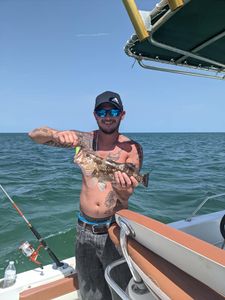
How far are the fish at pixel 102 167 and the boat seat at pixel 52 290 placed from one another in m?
1.28

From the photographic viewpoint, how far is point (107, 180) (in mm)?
3232

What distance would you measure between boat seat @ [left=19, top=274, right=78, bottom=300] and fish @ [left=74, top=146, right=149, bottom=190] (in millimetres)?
1281

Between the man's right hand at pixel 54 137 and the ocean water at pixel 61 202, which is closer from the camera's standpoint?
the man's right hand at pixel 54 137

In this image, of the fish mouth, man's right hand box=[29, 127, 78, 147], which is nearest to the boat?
the fish mouth

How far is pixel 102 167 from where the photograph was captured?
10.4 feet

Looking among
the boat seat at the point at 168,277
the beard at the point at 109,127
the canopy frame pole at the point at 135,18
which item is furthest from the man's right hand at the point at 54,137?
the boat seat at the point at 168,277

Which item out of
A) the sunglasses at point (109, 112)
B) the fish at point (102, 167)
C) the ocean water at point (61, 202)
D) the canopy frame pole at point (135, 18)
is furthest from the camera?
the ocean water at point (61, 202)

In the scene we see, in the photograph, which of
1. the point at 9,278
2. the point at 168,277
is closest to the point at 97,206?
the point at 9,278

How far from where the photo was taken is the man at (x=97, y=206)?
319cm

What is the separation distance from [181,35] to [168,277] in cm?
237

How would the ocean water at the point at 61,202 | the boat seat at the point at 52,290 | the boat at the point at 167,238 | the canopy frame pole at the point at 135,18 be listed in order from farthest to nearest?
the ocean water at the point at 61,202 → the boat seat at the point at 52,290 → the canopy frame pole at the point at 135,18 → the boat at the point at 167,238

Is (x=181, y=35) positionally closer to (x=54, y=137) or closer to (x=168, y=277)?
(x=54, y=137)

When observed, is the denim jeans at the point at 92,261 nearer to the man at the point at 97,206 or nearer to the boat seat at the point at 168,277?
the man at the point at 97,206

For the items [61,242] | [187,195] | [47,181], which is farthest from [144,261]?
[47,181]
